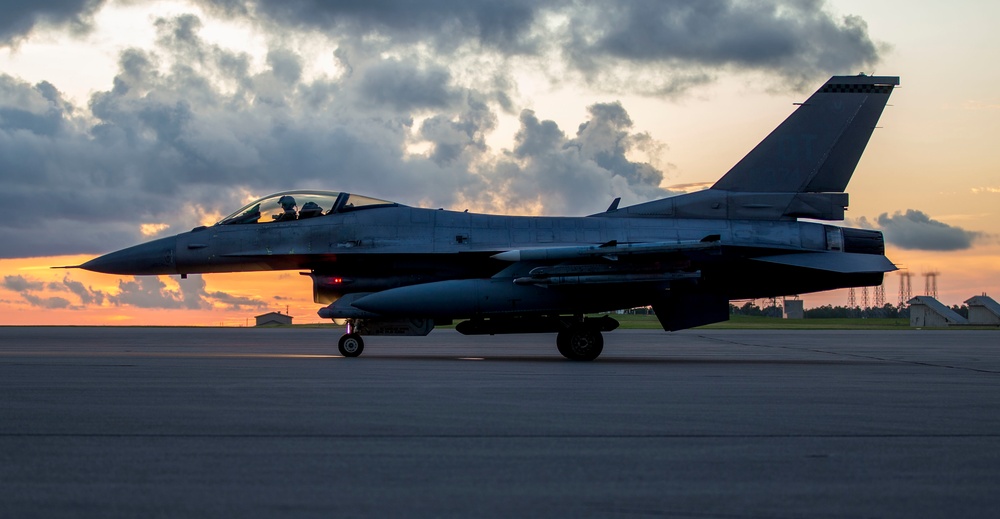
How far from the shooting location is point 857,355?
20.8 meters

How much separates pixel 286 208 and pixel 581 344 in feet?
19.7

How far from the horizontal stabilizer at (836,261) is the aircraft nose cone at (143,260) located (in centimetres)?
1079

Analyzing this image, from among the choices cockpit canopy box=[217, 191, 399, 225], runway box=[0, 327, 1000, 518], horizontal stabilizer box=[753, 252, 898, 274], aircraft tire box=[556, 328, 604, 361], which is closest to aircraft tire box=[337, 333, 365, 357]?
cockpit canopy box=[217, 191, 399, 225]

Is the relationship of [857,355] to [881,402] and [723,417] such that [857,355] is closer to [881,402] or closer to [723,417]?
[881,402]

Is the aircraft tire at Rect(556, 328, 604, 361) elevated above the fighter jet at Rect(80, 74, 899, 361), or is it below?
below

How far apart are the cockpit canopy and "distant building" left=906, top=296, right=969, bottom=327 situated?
178ft

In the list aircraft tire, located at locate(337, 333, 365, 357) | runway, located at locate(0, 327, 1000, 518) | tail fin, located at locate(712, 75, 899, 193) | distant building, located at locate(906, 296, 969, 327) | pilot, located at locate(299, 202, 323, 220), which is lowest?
runway, located at locate(0, 327, 1000, 518)

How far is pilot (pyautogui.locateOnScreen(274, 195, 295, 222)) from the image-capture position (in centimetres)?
1898

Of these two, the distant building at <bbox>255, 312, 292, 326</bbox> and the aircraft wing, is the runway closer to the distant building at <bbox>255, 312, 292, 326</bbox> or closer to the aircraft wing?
the aircraft wing

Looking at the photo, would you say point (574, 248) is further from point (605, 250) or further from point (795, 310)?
point (795, 310)

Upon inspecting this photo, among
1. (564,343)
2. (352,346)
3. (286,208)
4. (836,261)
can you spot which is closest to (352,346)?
(352,346)

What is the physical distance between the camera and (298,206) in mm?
19062

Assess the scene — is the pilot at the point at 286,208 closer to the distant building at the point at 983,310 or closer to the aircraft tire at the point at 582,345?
the aircraft tire at the point at 582,345

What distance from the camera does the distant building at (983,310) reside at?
62156 mm
